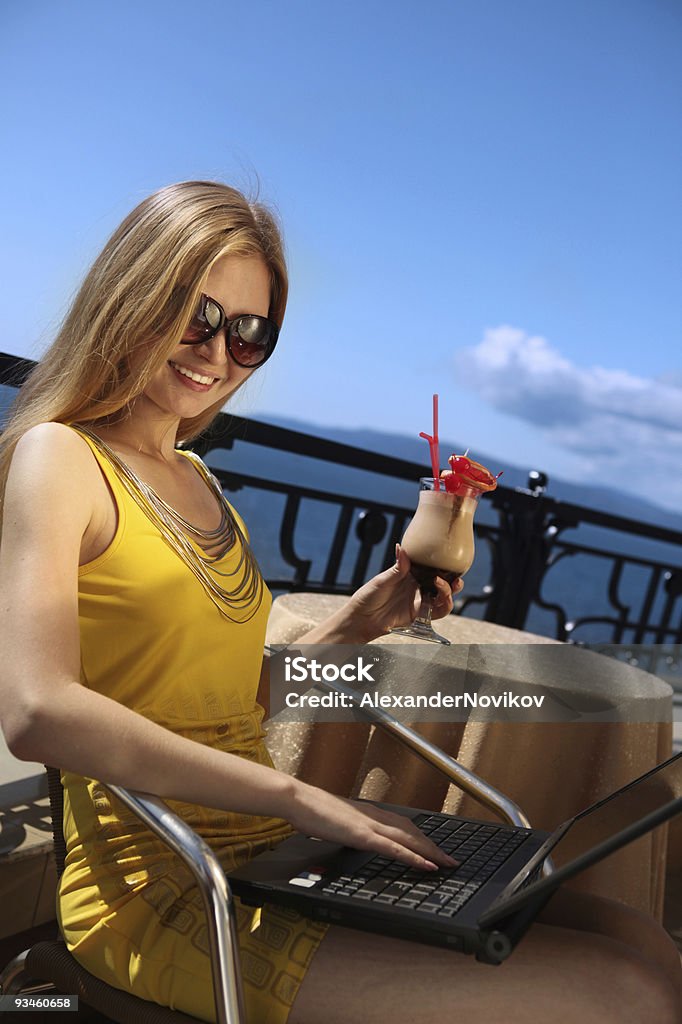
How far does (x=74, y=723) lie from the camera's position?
0.89 m

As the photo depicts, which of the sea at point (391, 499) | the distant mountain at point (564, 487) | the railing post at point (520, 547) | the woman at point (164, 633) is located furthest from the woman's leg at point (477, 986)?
the distant mountain at point (564, 487)

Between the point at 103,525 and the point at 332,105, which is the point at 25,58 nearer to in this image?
the point at 332,105

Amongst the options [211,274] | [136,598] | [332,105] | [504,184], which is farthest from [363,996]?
[504,184]

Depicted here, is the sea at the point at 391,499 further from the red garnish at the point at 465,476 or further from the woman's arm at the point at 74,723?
the woman's arm at the point at 74,723

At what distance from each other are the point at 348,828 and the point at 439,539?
615 millimetres

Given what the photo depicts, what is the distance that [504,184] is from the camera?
4747cm

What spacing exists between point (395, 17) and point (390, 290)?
27.9 metres

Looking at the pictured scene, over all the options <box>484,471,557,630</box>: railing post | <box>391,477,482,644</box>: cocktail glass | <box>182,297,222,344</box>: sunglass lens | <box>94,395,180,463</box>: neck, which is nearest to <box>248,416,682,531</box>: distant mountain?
<box>484,471,557,630</box>: railing post

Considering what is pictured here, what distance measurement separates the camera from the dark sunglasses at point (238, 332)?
1.19 meters

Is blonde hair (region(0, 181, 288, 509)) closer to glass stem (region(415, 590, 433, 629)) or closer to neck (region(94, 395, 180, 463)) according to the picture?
neck (region(94, 395, 180, 463))

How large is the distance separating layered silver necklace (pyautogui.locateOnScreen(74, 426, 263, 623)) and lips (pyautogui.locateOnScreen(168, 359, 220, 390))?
0.14 metres

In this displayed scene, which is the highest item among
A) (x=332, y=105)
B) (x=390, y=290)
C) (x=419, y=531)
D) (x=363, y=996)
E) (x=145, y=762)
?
(x=332, y=105)

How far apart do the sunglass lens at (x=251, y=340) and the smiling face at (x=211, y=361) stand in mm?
14

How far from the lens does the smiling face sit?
1.22 metres
